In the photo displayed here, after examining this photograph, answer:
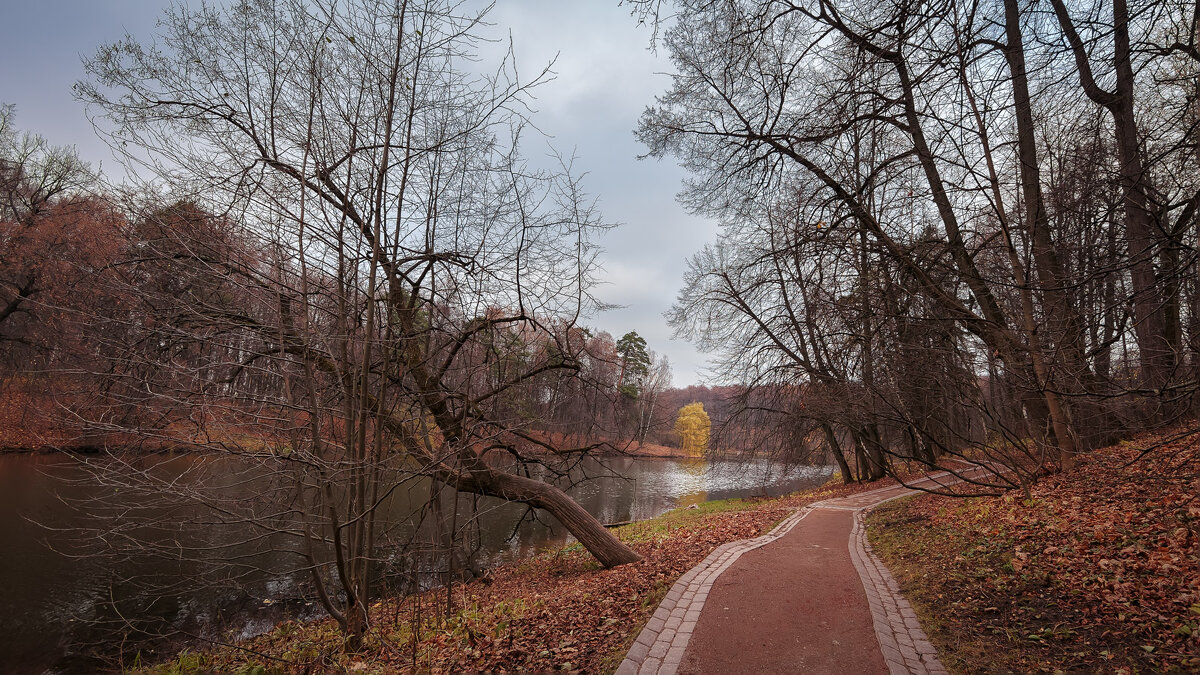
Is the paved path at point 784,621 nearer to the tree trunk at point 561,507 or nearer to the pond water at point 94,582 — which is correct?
the tree trunk at point 561,507

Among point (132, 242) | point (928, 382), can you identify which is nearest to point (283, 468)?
point (132, 242)

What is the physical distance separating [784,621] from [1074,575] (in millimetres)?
2437

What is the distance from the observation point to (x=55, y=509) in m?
10.7

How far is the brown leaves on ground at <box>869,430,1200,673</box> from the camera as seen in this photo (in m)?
3.25

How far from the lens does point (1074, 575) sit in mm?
4242

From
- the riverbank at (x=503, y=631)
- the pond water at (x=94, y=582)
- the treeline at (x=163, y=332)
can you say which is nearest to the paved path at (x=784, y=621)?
the riverbank at (x=503, y=631)

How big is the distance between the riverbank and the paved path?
11.2 inches

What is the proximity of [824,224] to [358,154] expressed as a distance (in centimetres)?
709

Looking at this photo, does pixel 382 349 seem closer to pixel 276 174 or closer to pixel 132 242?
pixel 276 174

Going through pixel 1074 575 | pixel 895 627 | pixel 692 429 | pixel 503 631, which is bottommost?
pixel 503 631

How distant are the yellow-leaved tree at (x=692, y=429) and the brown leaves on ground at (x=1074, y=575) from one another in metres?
45.1

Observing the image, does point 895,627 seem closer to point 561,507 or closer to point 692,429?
point 561,507

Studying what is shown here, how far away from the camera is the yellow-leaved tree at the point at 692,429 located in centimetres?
5136

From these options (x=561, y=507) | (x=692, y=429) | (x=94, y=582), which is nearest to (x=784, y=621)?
(x=561, y=507)
